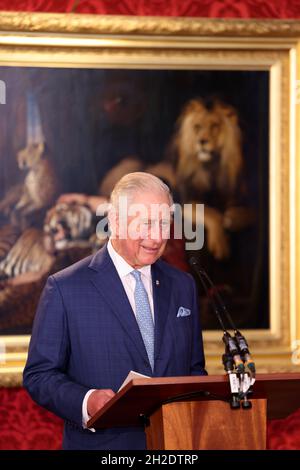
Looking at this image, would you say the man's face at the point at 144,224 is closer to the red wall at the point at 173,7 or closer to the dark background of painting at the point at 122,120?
the dark background of painting at the point at 122,120

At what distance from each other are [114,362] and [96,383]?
111 millimetres

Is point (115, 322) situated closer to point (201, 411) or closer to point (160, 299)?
point (160, 299)

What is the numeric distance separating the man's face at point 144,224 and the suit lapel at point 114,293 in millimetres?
114

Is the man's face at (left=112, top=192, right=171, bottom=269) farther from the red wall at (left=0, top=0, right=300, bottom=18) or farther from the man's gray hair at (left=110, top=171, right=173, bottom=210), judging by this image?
the red wall at (left=0, top=0, right=300, bottom=18)

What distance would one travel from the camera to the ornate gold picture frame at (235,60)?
188 inches

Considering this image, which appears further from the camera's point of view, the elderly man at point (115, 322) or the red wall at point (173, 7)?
the red wall at point (173, 7)

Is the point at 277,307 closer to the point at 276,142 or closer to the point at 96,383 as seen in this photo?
the point at 276,142

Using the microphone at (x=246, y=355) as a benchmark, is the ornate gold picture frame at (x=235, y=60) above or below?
above

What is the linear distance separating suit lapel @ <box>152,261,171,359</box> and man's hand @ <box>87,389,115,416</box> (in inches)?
16.3

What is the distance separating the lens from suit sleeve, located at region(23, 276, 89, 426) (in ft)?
10.2

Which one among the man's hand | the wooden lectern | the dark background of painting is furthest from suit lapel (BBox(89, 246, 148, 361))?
the dark background of painting

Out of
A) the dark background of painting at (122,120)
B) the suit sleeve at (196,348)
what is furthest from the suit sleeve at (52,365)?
the dark background of painting at (122,120)

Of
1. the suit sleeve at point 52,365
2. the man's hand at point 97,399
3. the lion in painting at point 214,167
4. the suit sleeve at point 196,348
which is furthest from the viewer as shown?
the lion in painting at point 214,167

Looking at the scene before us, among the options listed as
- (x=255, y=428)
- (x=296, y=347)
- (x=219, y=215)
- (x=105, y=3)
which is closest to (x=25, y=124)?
(x=105, y=3)
